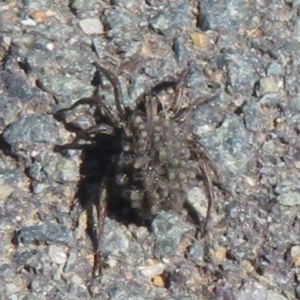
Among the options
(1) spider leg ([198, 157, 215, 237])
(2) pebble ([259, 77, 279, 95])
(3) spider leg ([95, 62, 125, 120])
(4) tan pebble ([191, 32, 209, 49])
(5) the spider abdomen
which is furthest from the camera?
(4) tan pebble ([191, 32, 209, 49])

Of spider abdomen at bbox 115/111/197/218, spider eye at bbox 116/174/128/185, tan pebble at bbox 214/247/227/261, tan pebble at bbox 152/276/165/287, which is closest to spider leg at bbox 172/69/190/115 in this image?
spider abdomen at bbox 115/111/197/218

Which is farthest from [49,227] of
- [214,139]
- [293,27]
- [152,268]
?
[293,27]

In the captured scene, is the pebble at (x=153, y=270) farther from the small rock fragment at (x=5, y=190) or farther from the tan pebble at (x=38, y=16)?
the tan pebble at (x=38, y=16)

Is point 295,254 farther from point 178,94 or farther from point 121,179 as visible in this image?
point 178,94

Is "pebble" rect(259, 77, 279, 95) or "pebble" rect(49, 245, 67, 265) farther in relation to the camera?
"pebble" rect(259, 77, 279, 95)

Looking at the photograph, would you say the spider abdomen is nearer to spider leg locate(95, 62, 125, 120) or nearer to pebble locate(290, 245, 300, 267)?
spider leg locate(95, 62, 125, 120)

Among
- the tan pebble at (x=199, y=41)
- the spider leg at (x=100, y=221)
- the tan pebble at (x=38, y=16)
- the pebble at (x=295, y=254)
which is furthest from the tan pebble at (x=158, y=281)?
the tan pebble at (x=38, y=16)
